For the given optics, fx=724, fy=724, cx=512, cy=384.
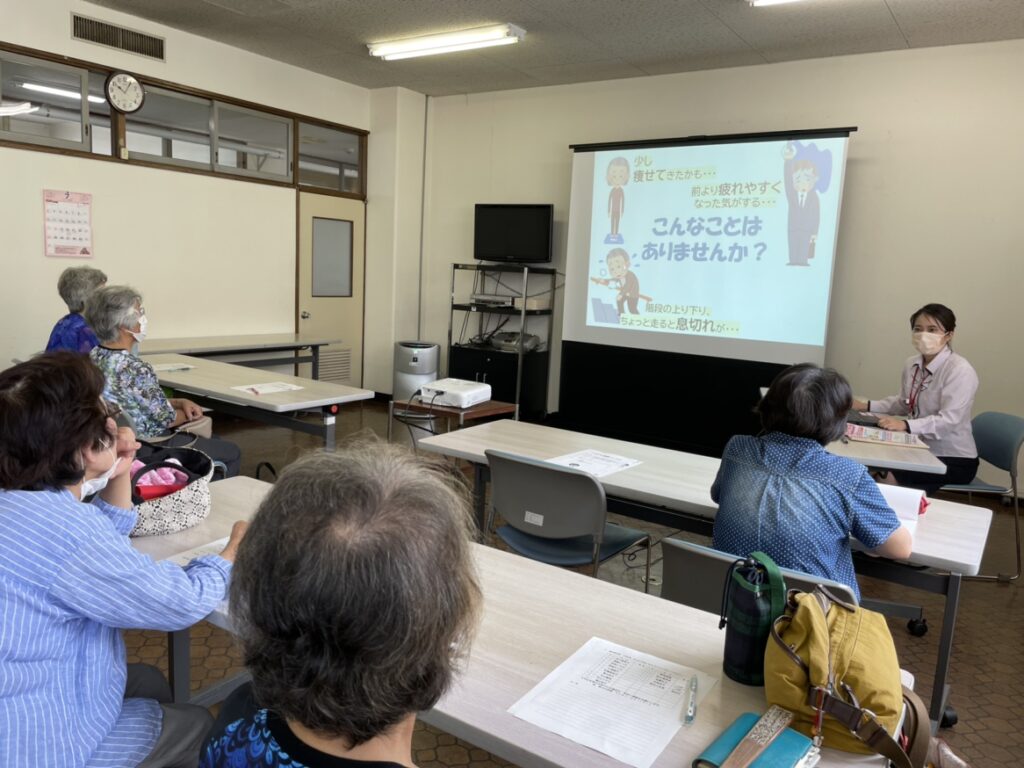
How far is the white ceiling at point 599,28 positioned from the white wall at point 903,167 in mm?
165

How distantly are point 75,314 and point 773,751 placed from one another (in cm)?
386

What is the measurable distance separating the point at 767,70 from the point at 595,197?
1.57m

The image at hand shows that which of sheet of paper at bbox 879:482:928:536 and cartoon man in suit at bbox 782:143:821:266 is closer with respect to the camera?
sheet of paper at bbox 879:482:928:536

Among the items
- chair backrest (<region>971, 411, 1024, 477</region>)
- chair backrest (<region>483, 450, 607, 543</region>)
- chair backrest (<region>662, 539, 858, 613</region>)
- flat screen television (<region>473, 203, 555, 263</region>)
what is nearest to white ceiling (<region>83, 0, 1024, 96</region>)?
flat screen television (<region>473, 203, 555, 263</region>)

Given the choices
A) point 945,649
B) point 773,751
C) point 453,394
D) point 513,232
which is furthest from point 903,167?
point 773,751

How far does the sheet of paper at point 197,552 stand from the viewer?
161 centimetres

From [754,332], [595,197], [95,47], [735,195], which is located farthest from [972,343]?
[95,47]

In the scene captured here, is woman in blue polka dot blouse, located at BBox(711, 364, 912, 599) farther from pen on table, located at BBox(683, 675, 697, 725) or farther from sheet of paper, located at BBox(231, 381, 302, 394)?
sheet of paper, located at BBox(231, 381, 302, 394)

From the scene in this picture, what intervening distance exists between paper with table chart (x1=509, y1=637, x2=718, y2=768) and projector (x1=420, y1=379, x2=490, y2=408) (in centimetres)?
245

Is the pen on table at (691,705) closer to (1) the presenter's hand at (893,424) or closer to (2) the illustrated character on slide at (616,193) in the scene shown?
(1) the presenter's hand at (893,424)

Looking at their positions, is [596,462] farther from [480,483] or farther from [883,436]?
[883,436]

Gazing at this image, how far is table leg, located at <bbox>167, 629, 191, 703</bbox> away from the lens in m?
1.81

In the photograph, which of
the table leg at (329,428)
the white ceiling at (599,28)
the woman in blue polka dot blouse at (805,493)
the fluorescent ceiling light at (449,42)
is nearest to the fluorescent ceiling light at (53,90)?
the white ceiling at (599,28)

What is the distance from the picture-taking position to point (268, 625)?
0.70 meters
